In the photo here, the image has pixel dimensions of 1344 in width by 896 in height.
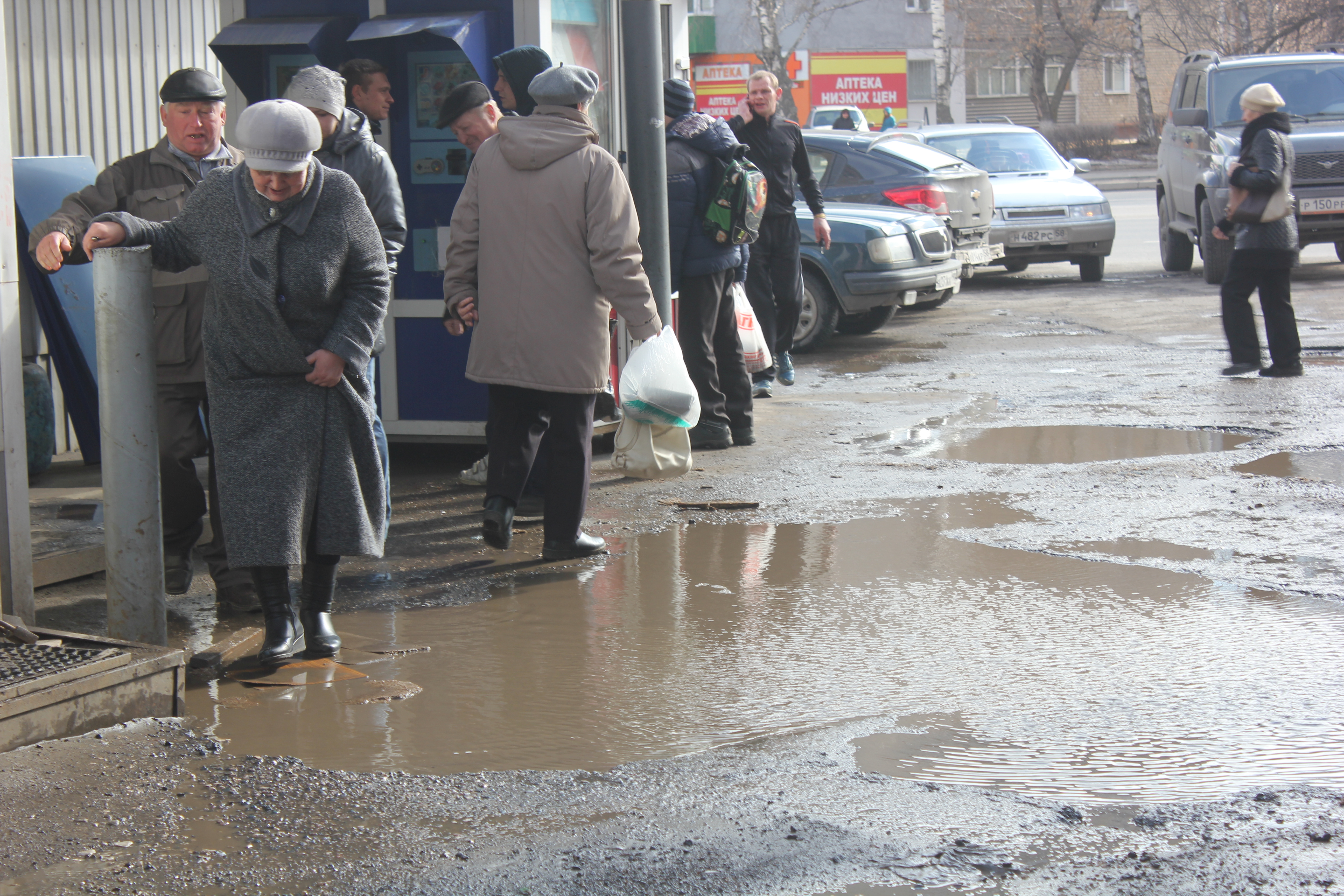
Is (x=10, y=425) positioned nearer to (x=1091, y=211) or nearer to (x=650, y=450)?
(x=650, y=450)

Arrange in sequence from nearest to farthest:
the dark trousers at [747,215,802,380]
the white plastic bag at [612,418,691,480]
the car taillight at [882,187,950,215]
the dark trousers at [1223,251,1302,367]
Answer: the white plastic bag at [612,418,691,480] < the dark trousers at [747,215,802,380] < the dark trousers at [1223,251,1302,367] < the car taillight at [882,187,950,215]

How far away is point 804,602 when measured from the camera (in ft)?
16.7

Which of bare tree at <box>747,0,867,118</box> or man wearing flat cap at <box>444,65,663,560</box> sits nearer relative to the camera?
man wearing flat cap at <box>444,65,663,560</box>

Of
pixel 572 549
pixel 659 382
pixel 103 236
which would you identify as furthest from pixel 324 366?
pixel 659 382

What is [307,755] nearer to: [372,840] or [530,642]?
[372,840]

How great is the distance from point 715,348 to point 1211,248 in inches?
330

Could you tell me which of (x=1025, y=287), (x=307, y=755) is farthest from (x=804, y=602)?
(x=1025, y=287)

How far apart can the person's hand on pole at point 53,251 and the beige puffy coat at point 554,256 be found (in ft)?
5.07

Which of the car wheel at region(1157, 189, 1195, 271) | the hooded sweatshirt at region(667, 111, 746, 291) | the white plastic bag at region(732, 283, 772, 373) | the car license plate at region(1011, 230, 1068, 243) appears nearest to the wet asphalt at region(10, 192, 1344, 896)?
the white plastic bag at region(732, 283, 772, 373)

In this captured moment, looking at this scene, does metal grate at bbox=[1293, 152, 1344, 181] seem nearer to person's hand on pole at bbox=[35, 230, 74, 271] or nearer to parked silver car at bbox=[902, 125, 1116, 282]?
parked silver car at bbox=[902, 125, 1116, 282]

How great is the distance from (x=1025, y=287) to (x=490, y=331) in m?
11.4

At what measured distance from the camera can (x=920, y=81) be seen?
53.8m

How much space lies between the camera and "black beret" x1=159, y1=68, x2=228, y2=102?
4941 millimetres

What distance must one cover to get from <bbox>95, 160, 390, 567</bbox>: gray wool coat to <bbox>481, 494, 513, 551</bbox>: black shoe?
1179 millimetres
